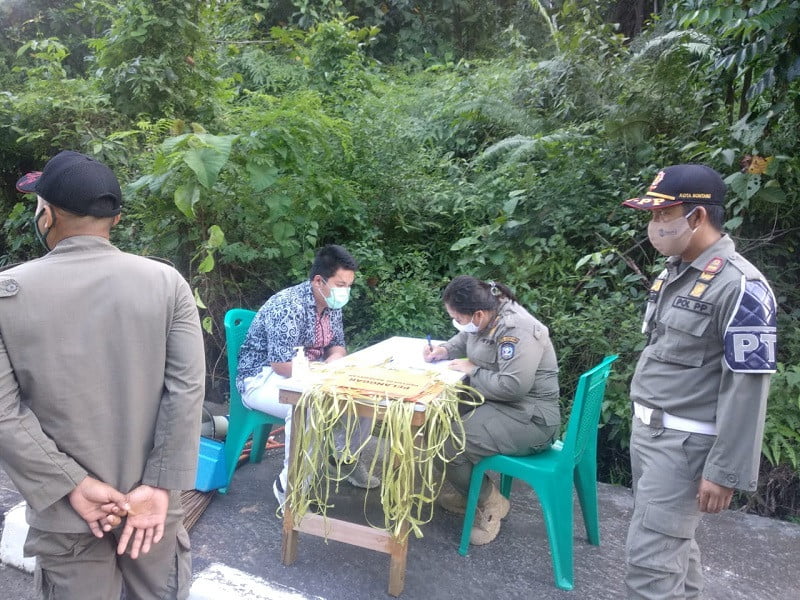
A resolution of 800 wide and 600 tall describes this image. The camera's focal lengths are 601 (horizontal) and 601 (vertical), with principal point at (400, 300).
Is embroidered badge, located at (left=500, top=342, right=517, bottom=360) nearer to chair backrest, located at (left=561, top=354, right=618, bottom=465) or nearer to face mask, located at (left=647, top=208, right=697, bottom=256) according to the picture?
chair backrest, located at (left=561, top=354, right=618, bottom=465)

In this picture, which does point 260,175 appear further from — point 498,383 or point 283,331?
point 498,383

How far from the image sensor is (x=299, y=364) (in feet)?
10.4

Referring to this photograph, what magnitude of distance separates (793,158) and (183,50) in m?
4.65

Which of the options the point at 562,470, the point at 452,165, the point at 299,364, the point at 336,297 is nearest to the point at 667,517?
the point at 562,470

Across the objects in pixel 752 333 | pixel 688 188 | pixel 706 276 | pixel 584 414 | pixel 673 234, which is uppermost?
pixel 688 188

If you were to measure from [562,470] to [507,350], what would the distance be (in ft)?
1.95

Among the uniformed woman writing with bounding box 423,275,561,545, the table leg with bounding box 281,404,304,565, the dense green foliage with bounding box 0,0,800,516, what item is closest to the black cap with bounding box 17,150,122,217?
the table leg with bounding box 281,404,304,565

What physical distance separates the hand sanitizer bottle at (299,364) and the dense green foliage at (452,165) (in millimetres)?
1308

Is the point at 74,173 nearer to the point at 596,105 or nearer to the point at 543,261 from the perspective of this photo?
the point at 543,261

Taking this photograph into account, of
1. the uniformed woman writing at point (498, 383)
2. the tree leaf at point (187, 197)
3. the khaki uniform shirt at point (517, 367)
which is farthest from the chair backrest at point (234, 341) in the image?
the khaki uniform shirt at point (517, 367)

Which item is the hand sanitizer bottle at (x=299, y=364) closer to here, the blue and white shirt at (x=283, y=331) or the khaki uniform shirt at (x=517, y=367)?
the blue and white shirt at (x=283, y=331)

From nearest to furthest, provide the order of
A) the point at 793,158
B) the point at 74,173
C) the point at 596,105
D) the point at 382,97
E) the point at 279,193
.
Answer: the point at 74,173, the point at 793,158, the point at 279,193, the point at 596,105, the point at 382,97

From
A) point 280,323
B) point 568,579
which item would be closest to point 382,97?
point 280,323

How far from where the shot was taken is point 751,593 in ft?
8.87
